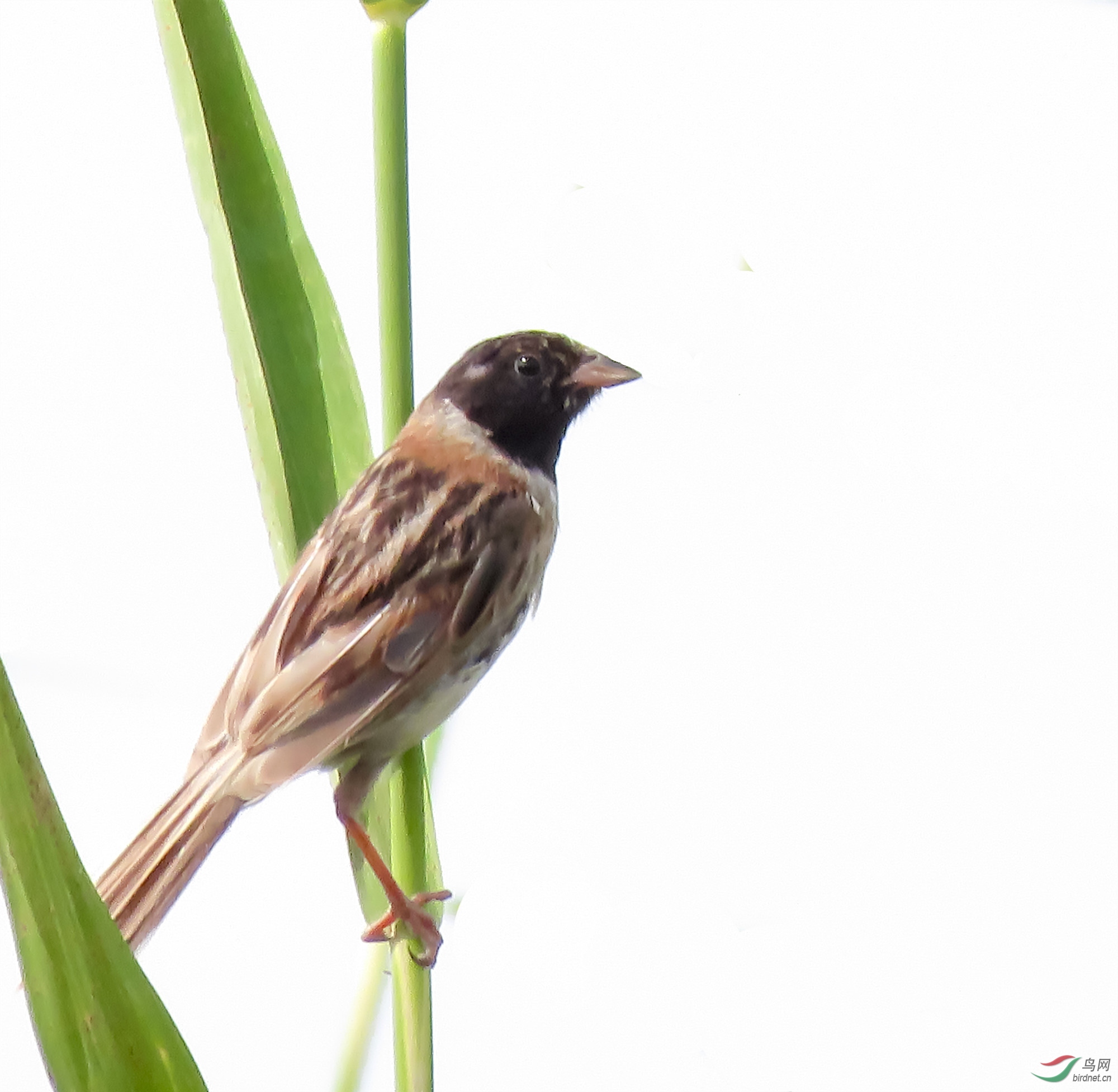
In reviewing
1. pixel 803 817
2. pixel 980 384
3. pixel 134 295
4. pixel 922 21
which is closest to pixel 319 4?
pixel 134 295

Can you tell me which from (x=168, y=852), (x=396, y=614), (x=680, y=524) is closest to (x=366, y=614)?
(x=396, y=614)

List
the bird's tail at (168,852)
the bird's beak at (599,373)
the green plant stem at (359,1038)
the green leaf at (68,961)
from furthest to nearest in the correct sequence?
the green plant stem at (359,1038)
the bird's beak at (599,373)
the bird's tail at (168,852)
the green leaf at (68,961)

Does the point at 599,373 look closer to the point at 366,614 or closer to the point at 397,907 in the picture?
the point at 366,614

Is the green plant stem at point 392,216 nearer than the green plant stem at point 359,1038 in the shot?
Yes

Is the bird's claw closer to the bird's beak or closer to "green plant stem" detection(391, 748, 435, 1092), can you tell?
"green plant stem" detection(391, 748, 435, 1092)

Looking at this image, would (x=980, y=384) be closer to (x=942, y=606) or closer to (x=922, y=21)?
(x=942, y=606)

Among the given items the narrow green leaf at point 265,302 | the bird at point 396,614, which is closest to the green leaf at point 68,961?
the bird at point 396,614

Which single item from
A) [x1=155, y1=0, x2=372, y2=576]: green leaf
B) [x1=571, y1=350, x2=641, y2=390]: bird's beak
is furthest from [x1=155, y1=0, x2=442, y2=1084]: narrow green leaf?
[x1=571, y1=350, x2=641, y2=390]: bird's beak

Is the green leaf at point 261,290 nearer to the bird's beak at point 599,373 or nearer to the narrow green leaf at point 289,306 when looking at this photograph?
the narrow green leaf at point 289,306
